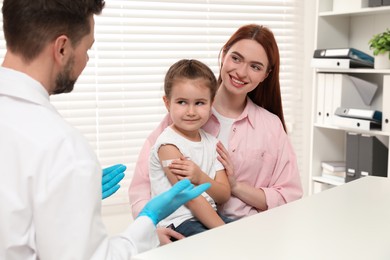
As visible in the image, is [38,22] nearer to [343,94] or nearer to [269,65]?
[269,65]

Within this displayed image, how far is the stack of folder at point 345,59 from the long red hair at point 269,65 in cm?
115

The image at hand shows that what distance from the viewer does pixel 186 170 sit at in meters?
1.83

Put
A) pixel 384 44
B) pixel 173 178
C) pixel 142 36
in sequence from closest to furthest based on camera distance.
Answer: pixel 173 178 → pixel 384 44 → pixel 142 36

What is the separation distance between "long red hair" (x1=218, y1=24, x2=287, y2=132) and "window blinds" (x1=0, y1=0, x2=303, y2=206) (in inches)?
42.0

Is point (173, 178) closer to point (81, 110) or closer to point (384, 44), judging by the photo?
point (81, 110)

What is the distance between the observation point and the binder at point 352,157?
3238 mm

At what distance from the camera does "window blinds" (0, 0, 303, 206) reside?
3.21 metres

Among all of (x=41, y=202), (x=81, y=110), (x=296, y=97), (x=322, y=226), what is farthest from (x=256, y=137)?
(x=296, y=97)

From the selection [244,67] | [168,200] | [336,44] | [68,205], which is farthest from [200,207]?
[336,44]

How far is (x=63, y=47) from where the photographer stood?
121 cm

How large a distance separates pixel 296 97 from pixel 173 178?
2103 millimetres

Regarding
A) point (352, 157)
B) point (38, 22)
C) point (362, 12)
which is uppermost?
point (362, 12)

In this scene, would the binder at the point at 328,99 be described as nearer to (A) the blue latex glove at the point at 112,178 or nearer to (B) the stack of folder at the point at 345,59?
(B) the stack of folder at the point at 345,59

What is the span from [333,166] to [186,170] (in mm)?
1856
